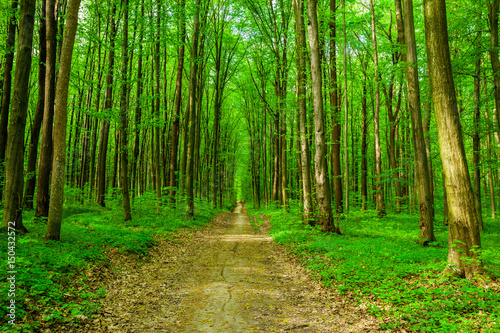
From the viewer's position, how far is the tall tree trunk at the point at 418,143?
877 cm

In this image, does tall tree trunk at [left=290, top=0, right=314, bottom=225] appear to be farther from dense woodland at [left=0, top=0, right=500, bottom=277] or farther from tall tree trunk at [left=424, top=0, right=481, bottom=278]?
tall tree trunk at [left=424, top=0, right=481, bottom=278]

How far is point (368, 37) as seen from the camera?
1902cm

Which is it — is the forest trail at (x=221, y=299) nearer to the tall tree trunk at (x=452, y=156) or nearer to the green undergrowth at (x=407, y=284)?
the green undergrowth at (x=407, y=284)

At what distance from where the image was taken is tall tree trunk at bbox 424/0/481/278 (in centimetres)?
500

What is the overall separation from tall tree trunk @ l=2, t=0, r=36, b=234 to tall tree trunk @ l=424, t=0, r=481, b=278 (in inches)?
375

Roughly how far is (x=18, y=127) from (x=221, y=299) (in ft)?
21.6

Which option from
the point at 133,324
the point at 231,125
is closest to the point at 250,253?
the point at 133,324

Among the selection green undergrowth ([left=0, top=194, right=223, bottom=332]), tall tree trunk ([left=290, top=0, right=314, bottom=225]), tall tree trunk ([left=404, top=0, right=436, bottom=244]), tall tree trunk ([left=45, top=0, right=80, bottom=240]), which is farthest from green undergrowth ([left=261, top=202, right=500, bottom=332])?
tall tree trunk ([left=45, top=0, right=80, bottom=240])

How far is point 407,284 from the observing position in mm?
5227

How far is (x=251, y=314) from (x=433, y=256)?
5197 millimetres

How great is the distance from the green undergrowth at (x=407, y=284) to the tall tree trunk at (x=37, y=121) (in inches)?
468

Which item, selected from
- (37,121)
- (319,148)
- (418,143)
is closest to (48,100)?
(37,121)

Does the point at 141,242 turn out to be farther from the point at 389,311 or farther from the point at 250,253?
the point at 389,311

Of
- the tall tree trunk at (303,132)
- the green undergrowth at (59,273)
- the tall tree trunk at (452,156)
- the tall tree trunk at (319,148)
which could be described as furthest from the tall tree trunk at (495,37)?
the green undergrowth at (59,273)
